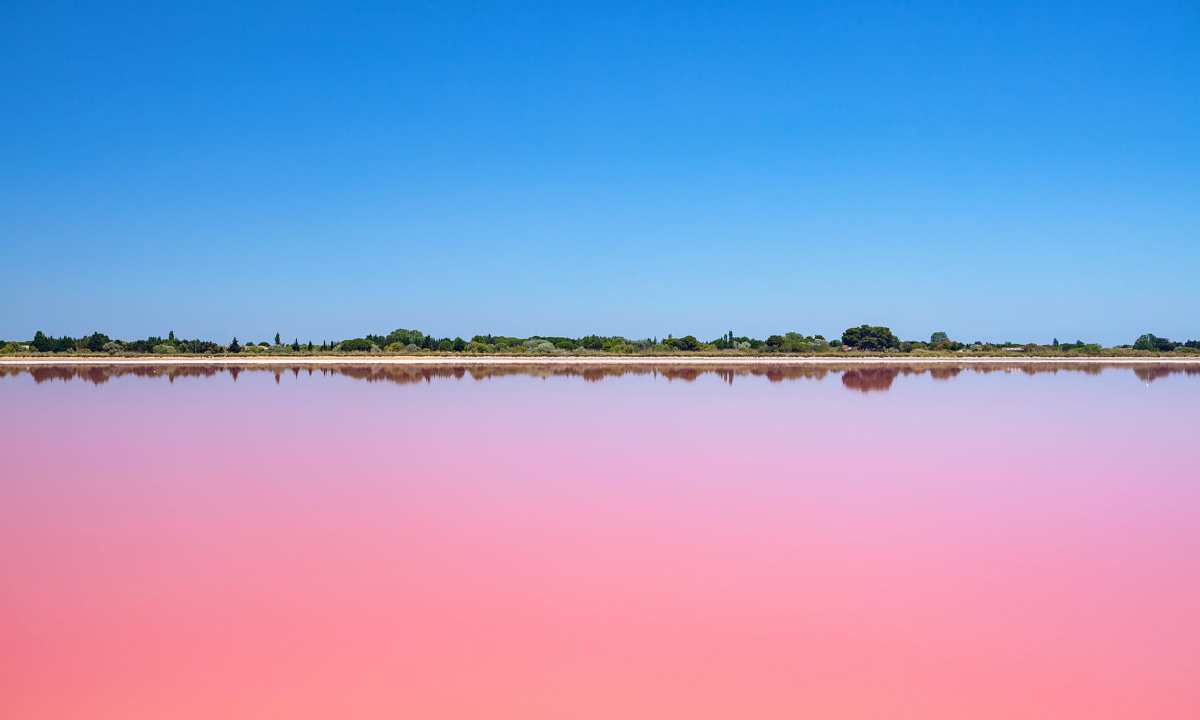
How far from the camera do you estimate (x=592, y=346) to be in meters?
62.7

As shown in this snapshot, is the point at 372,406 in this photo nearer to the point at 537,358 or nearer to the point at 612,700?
the point at 612,700

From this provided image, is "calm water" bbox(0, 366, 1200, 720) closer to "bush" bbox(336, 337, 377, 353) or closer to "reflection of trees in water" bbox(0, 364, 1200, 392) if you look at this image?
"reflection of trees in water" bbox(0, 364, 1200, 392)

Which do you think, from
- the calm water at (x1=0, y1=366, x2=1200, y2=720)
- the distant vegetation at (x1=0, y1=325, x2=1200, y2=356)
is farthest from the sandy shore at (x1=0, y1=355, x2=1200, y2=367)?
the calm water at (x1=0, y1=366, x2=1200, y2=720)

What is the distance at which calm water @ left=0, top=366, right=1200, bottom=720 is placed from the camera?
339 cm

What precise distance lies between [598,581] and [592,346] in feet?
191

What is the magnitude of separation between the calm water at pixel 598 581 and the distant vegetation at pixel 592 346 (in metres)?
47.6

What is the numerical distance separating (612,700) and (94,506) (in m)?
5.47

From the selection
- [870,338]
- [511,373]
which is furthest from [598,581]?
[870,338]

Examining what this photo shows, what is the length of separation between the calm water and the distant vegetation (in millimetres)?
47560

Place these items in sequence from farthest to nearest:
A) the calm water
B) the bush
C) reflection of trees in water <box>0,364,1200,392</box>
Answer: the bush, reflection of trees in water <box>0,364,1200,392</box>, the calm water

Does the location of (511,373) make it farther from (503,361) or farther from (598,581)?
(598,581)

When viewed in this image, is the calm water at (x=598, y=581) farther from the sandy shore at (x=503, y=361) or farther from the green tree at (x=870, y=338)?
the green tree at (x=870, y=338)

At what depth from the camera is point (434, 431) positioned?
11.8 metres

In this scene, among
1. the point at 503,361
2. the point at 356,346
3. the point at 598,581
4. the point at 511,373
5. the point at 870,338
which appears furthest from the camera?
the point at 870,338
